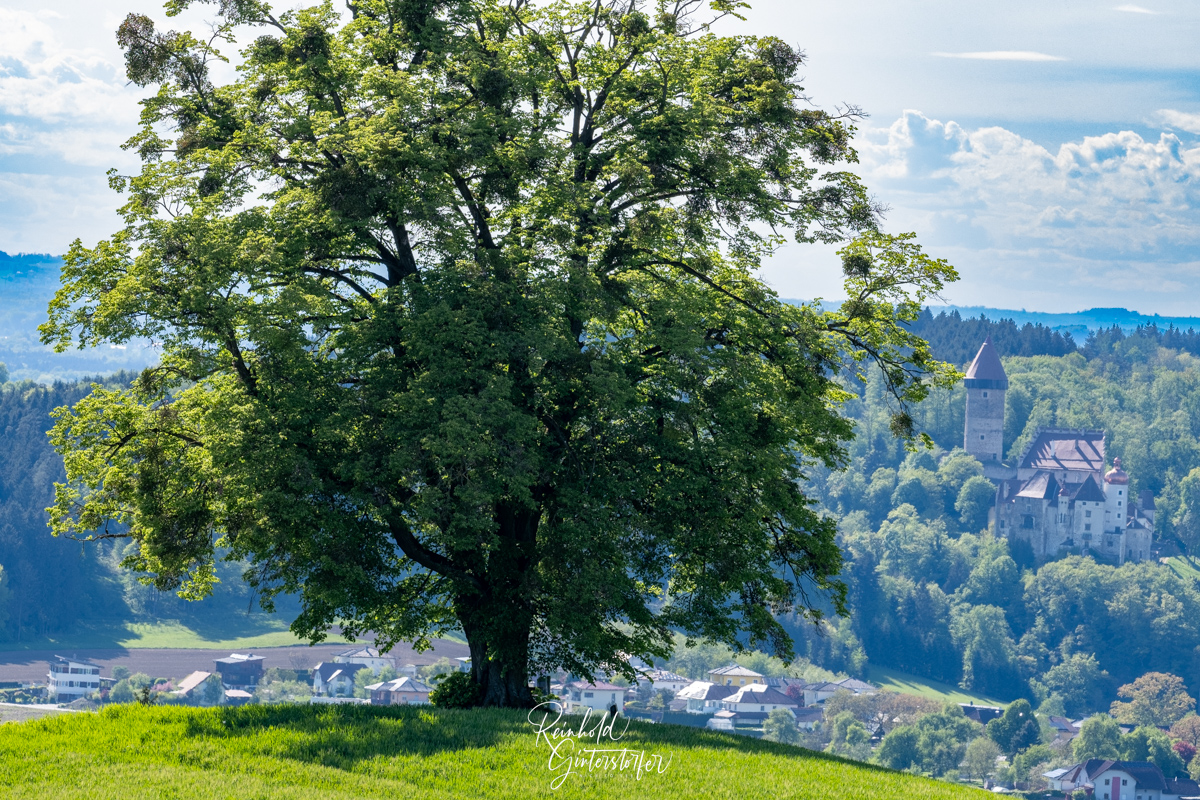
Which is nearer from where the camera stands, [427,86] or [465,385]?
[465,385]

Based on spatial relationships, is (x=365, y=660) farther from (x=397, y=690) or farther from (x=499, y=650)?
(x=499, y=650)

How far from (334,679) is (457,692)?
112300 millimetres

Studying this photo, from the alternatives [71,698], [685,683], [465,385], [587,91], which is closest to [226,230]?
[465,385]

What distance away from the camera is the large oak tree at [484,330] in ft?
58.9

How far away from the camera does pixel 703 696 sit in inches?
5674

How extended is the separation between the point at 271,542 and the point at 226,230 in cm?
505

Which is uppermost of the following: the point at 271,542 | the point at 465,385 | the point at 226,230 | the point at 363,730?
the point at 226,230

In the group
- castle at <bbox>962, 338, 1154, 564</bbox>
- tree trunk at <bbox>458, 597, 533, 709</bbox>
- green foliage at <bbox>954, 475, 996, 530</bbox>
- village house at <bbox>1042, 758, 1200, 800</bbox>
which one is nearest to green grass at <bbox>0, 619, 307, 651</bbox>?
village house at <bbox>1042, 758, 1200, 800</bbox>

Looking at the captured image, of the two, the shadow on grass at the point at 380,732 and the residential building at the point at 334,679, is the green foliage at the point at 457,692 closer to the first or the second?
the shadow on grass at the point at 380,732

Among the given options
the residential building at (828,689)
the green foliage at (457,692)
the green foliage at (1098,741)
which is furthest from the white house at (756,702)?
the green foliage at (457,692)

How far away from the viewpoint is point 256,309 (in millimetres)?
17891

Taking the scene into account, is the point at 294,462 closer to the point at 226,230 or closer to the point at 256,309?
the point at 256,309

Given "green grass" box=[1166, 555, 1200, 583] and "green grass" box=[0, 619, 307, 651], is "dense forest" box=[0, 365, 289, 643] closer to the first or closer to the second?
"green grass" box=[0, 619, 307, 651]

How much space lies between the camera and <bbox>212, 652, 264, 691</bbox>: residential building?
11769 cm
